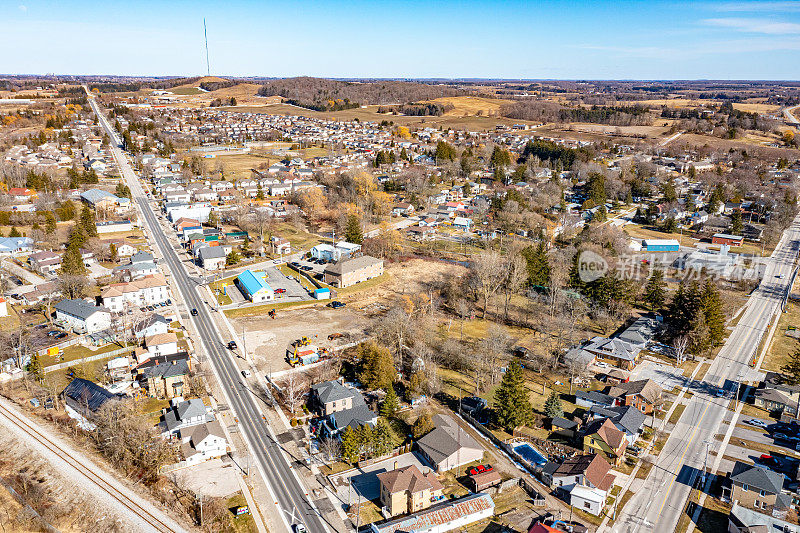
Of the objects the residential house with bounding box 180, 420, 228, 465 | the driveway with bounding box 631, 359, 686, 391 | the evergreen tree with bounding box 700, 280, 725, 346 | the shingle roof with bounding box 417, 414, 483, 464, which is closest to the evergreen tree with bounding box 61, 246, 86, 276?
the residential house with bounding box 180, 420, 228, 465

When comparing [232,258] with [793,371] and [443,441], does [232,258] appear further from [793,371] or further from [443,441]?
[793,371]

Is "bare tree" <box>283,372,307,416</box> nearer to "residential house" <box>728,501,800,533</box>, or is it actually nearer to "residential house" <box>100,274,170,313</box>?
"residential house" <box>100,274,170,313</box>

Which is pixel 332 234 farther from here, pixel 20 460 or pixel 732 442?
pixel 732 442

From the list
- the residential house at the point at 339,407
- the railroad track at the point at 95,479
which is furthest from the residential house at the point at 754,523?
the railroad track at the point at 95,479

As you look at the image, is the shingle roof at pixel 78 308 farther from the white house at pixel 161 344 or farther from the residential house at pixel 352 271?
the residential house at pixel 352 271

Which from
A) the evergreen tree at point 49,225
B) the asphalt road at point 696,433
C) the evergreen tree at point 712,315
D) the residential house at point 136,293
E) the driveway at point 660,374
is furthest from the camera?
the evergreen tree at point 49,225

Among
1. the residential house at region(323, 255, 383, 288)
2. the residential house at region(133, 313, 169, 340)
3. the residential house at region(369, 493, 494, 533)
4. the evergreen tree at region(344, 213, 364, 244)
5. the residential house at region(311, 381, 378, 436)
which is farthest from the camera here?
the evergreen tree at region(344, 213, 364, 244)
